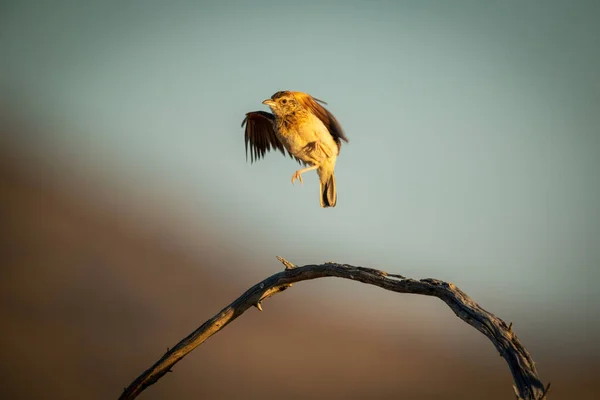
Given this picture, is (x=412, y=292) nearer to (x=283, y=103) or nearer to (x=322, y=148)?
(x=322, y=148)

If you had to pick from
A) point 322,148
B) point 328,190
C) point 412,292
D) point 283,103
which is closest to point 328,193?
point 328,190

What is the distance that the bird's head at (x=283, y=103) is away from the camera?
769 centimetres

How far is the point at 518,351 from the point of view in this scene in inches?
124

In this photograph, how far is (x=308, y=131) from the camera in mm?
7621

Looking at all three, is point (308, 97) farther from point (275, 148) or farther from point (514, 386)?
point (514, 386)

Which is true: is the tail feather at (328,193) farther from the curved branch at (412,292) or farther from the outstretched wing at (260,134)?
the curved branch at (412,292)

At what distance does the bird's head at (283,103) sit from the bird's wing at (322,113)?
6 centimetres

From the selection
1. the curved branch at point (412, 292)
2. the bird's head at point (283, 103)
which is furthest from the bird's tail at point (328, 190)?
the curved branch at point (412, 292)

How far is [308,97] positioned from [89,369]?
46.1 ft

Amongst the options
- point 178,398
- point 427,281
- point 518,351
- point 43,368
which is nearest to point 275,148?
point 427,281

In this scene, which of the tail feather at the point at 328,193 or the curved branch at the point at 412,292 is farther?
the tail feather at the point at 328,193

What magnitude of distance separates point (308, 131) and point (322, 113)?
361 millimetres

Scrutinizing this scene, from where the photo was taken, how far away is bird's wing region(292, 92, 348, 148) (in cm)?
773

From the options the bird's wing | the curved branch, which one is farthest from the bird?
the curved branch
